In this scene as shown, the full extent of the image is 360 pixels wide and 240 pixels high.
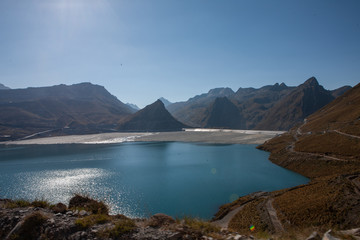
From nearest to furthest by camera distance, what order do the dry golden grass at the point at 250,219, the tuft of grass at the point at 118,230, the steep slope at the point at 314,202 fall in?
the tuft of grass at the point at 118,230, the steep slope at the point at 314,202, the dry golden grass at the point at 250,219

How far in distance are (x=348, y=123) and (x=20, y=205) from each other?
88722 millimetres

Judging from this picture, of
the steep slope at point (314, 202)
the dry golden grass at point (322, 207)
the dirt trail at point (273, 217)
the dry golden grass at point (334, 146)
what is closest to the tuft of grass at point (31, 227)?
the steep slope at point (314, 202)

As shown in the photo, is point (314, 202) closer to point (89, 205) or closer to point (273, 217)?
point (273, 217)

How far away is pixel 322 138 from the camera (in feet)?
211

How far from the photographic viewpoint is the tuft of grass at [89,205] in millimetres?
11664

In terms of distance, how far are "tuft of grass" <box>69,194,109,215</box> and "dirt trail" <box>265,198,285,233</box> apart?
16444mm

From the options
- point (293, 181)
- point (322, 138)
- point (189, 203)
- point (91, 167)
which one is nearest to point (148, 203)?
point (189, 203)

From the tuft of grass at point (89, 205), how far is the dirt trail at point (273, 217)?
54.0 ft

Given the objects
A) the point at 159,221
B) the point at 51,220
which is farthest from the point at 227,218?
the point at 51,220

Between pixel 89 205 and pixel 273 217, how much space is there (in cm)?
2073

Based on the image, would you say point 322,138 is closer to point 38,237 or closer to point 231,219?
point 231,219

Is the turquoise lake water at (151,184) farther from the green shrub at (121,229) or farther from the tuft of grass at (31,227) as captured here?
the green shrub at (121,229)

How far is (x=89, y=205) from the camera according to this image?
39.8 feet

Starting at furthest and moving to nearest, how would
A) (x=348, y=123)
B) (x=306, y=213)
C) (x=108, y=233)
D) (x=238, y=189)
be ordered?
1. (x=348, y=123)
2. (x=238, y=189)
3. (x=306, y=213)
4. (x=108, y=233)
